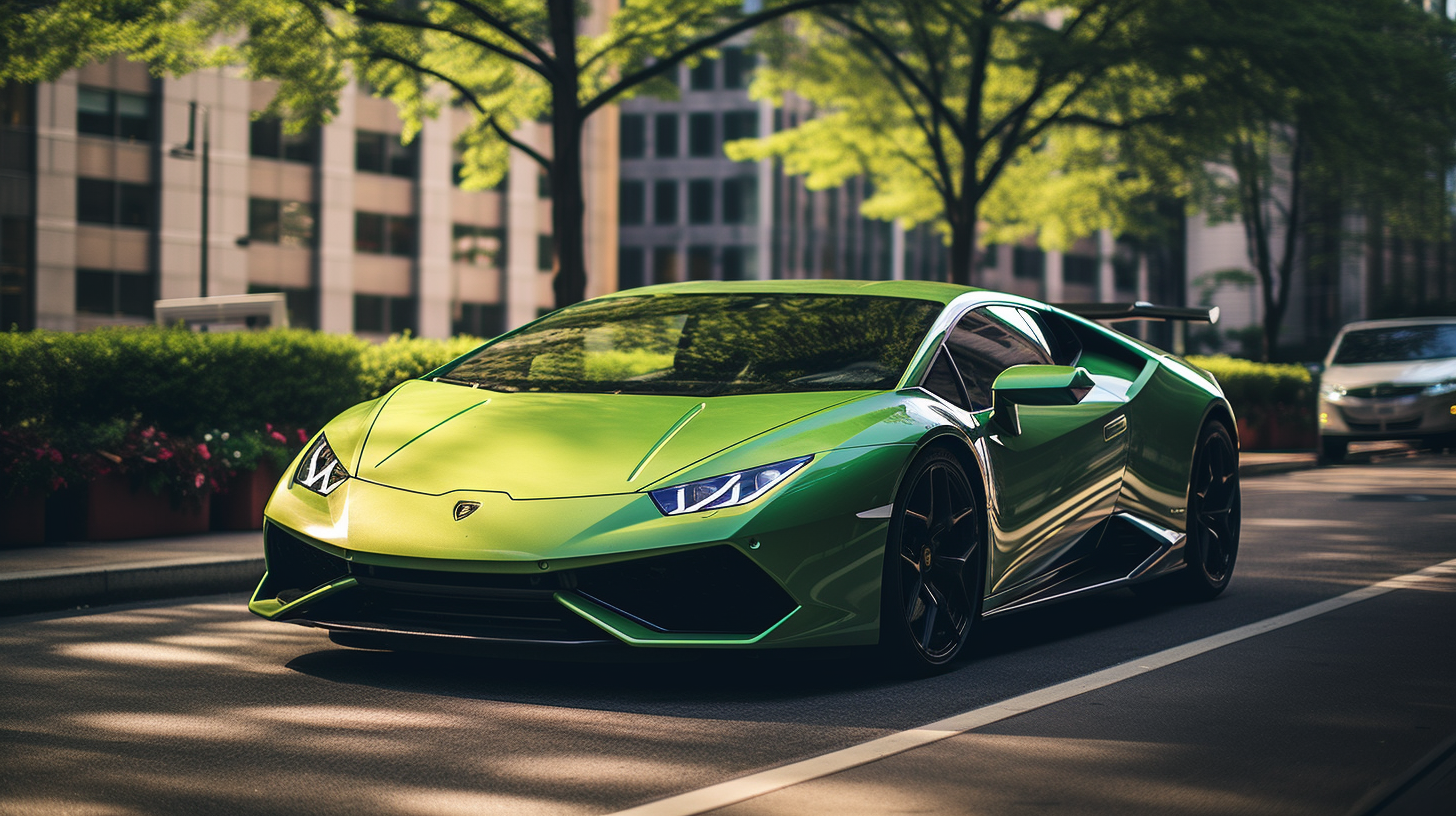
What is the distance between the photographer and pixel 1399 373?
1994 centimetres

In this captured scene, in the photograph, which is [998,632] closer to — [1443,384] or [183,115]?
[1443,384]

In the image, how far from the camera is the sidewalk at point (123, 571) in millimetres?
7016

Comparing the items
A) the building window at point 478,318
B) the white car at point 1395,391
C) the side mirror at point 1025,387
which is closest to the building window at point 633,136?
the building window at point 478,318

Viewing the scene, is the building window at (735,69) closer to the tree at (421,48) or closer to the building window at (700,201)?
the building window at (700,201)

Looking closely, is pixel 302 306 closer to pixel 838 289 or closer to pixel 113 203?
pixel 113 203

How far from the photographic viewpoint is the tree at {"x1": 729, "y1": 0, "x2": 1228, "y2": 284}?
797 inches

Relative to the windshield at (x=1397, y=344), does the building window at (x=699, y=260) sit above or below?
above

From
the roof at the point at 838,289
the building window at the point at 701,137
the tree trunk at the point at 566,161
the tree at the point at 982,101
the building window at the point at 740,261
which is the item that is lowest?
the roof at the point at 838,289

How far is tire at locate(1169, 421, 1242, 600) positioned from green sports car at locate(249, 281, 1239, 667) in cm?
73

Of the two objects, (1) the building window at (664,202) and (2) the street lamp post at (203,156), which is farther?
(1) the building window at (664,202)

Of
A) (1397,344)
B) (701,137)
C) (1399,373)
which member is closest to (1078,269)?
(701,137)

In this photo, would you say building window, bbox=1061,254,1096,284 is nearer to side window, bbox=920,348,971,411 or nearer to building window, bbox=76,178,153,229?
building window, bbox=76,178,153,229

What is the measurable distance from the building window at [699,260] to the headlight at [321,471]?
6441cm

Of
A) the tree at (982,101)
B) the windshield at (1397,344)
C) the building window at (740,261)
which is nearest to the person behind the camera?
the tree at (982,101)
